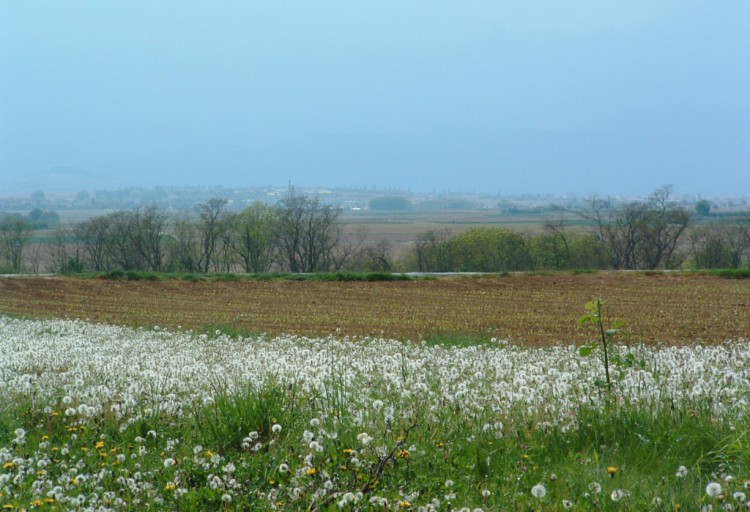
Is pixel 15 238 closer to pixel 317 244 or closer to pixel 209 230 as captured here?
pixel 209 230

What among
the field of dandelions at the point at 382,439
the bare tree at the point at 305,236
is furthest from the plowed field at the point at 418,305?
the bare tree at the point at 305,236

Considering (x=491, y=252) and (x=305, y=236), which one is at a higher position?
(x=305, y=236)

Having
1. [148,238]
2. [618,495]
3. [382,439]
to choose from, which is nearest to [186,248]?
[148,238]

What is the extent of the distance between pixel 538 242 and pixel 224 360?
3731 cm

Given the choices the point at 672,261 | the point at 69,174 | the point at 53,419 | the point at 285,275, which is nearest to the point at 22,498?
the point at 53,419

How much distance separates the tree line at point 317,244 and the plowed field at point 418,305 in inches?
598

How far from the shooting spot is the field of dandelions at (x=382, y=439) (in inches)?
204

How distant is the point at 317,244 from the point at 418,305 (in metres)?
21.8

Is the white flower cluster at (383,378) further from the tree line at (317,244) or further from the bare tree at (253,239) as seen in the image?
the tree line at (317,244)

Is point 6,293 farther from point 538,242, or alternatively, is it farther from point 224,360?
point 538,242

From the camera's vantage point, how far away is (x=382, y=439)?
6.13 meters

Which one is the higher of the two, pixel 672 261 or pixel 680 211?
pixel 680 211

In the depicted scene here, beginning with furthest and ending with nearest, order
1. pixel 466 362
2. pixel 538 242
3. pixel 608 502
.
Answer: pixel 538 242 → pixel 466 362 → pixel 608 502

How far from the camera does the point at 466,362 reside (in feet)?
31.5
